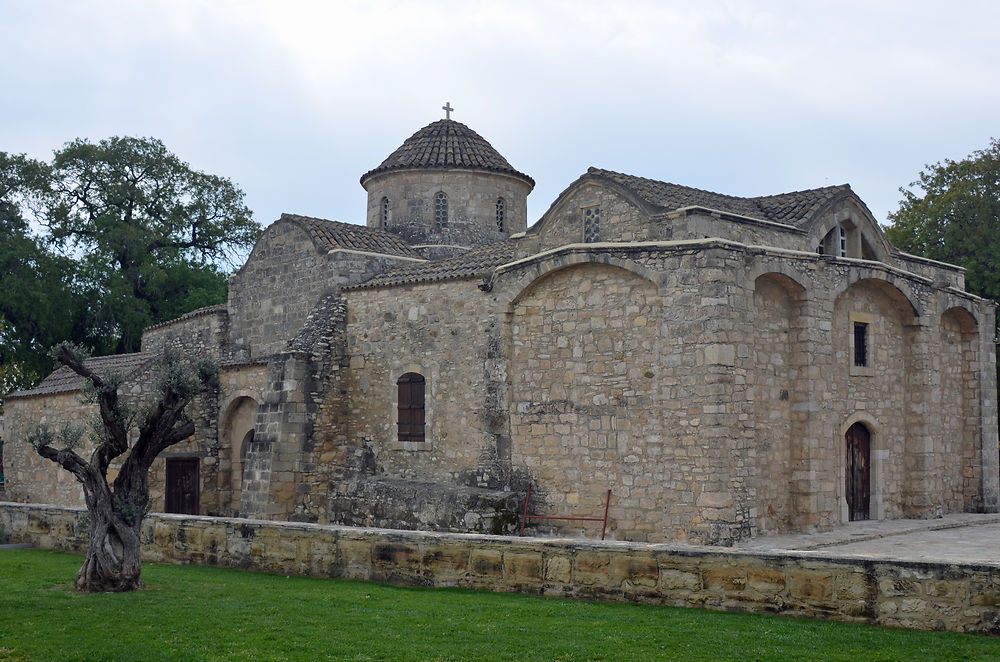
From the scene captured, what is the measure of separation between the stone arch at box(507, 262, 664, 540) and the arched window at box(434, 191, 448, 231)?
24.9ft

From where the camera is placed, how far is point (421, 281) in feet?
63.3

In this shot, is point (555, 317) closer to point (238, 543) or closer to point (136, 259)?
point (238, 543)

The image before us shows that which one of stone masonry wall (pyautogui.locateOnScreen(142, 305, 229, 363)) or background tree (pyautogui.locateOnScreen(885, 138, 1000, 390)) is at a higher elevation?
background tree (pyautogui.locateOnScreen(885, 138, 1000, 390))

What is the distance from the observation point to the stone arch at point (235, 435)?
22.4 m

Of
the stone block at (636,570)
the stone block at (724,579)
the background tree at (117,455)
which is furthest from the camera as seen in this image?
the background tree at (117,455)

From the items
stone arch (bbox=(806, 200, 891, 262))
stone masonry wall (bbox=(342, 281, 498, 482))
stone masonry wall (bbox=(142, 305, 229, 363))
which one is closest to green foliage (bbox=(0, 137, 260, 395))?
stone masonry wall (bbox=(142, 305, 229, 363))

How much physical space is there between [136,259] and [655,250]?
25957 millimetres

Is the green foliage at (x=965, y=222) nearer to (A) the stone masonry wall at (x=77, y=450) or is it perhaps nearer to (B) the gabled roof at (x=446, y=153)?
(B) the gabled roof at (x=446, y=153)

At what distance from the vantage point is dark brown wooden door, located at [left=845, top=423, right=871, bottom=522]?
17.5 metres

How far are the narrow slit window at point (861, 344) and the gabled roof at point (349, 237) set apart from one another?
9765 mm

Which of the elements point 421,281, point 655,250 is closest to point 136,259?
point 421,281

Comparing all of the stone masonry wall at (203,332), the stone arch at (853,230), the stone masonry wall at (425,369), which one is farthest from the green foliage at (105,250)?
the stone arch at (853,230)

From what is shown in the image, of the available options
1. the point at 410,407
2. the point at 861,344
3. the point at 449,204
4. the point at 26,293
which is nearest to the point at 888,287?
the point at 861,344

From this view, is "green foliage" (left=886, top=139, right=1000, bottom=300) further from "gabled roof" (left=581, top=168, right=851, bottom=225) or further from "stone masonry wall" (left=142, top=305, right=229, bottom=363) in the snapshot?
"stone masonry wall" (left=142, top=305, right=229, bottom=363)
